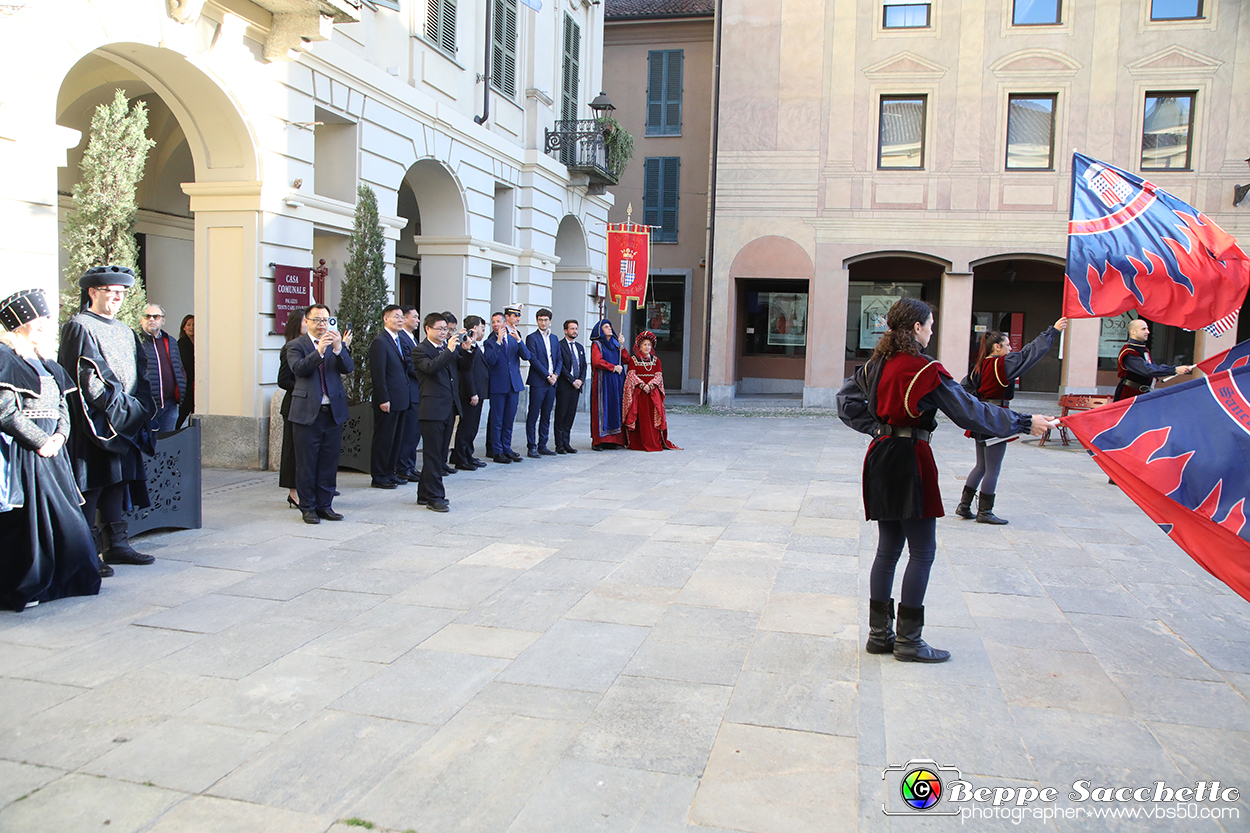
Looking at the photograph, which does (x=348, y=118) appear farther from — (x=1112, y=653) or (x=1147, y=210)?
(x=1112, y=653)

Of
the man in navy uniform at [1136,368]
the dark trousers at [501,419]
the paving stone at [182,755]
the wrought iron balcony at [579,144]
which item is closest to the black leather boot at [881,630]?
the paving stone at [182,755]

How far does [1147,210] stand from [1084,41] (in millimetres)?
17063

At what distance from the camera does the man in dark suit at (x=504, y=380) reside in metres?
11.4

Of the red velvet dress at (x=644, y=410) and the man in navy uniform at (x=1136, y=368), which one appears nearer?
the man in navy uniform at (x=1136, y=368)

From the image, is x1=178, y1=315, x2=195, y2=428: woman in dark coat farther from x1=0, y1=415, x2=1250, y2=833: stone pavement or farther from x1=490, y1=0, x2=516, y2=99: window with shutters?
A: x1=490, y1=0, x2=516, y2=99: window with shutters

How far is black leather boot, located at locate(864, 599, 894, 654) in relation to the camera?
4551 mm

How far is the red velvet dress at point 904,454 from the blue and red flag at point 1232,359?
1147 mm

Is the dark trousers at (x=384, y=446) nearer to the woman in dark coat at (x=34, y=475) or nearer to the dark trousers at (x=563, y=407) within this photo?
the dark trousers at (x=563, y=407)

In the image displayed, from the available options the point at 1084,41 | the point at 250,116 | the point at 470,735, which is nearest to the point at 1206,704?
the point at 470,735

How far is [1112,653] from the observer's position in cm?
466

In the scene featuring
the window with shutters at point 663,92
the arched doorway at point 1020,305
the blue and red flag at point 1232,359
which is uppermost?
the window with shutters at point 663,92

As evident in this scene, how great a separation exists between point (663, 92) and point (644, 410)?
14.7 meters

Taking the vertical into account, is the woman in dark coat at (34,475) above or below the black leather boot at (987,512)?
above

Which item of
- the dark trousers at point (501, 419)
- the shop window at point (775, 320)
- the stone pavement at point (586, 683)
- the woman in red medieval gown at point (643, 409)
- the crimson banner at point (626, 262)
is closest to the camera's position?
the stone pavement at point (586, 683)
